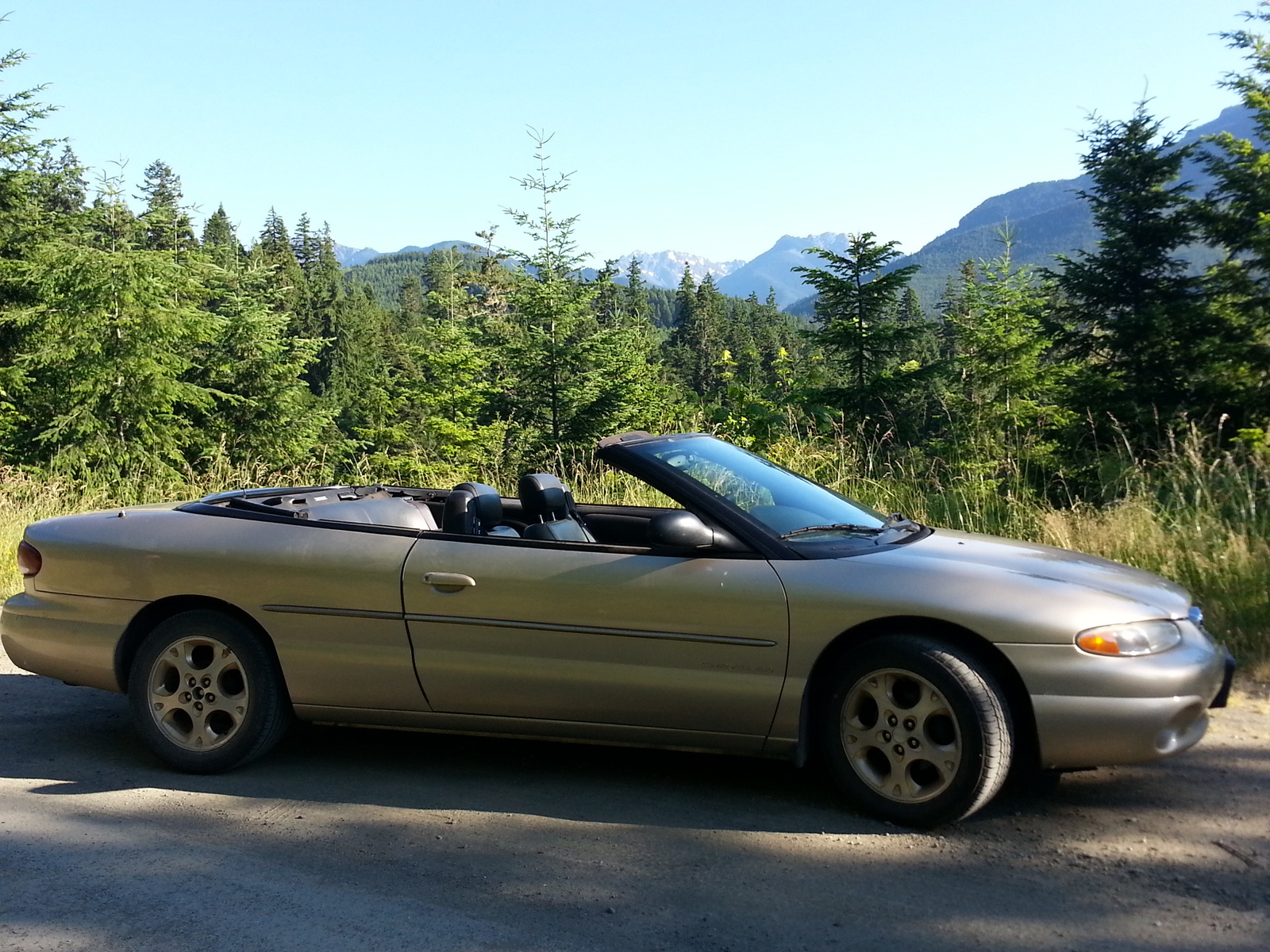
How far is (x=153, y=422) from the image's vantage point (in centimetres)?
2033

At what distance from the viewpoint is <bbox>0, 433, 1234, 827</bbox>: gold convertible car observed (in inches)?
142

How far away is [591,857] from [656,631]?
2.79 ft

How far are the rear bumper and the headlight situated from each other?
3797 millimetres

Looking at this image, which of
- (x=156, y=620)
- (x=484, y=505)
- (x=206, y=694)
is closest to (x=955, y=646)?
(x=484, y=505)

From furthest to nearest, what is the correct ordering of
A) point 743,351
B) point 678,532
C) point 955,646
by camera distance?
point 743,351 < point 678,532 < point 955,646

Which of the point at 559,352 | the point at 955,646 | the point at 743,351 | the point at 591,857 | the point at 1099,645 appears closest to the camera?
the point at 591,857

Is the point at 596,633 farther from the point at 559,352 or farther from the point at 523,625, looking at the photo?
the point at 559,352

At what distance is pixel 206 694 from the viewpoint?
4352 mm

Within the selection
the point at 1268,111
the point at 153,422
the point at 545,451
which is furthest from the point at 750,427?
the point at 153,422

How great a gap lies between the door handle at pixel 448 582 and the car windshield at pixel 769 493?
0.90 meters

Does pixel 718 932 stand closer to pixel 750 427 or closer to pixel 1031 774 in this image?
pixel 1031 774

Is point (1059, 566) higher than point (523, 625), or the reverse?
point (1059, 566)

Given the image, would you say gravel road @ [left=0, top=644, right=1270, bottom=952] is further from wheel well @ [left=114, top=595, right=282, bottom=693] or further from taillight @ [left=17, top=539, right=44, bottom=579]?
taillight @ [left=17, top=539, right=44, bottom=579]

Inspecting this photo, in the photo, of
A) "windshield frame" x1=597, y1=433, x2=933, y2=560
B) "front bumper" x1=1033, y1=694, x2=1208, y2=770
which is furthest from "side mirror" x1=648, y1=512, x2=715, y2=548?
"front bumper" x1=1033, y1=694, x2=1208, y2=770
